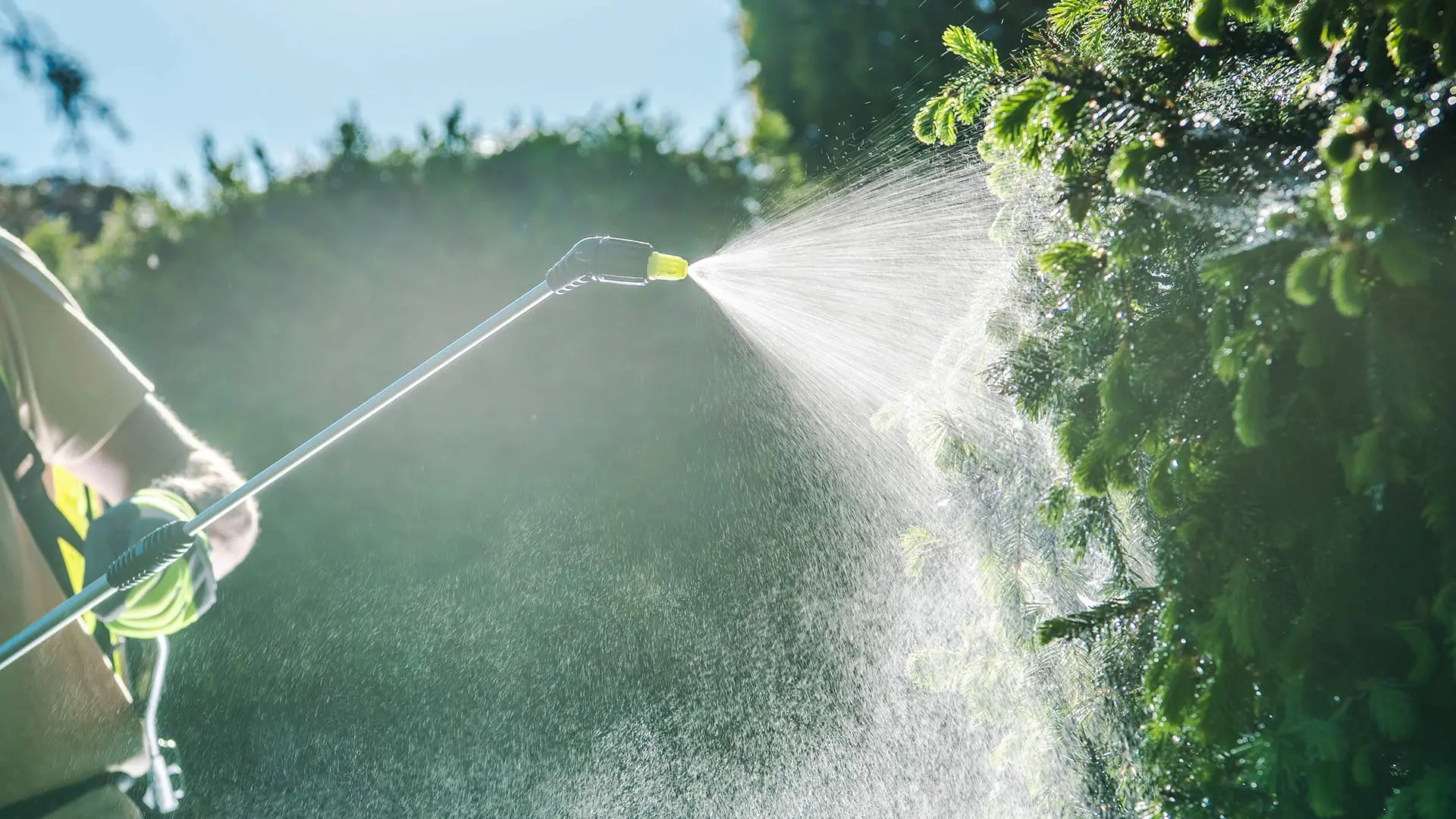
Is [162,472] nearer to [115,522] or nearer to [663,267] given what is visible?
[115,522]

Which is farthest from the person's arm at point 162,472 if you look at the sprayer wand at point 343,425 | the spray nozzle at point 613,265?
the spray nozzle at point 613,265

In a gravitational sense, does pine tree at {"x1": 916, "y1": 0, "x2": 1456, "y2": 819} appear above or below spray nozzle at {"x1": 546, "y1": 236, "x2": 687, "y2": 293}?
below

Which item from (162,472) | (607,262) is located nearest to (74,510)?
(162,472)

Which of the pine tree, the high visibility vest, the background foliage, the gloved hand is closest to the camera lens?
the pine tree

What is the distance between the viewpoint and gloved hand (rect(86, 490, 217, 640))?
82.4 inches

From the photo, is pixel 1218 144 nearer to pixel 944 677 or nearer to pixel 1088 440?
pixel 1088 440

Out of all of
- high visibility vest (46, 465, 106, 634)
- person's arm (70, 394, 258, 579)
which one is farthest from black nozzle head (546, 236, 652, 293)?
high visibility vest (46, 465, 106, 634)

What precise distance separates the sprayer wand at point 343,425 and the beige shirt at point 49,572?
0.30m

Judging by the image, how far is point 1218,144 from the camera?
161cm

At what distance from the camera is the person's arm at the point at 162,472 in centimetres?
261

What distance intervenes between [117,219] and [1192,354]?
8.38m

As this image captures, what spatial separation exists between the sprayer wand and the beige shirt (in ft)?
1.00

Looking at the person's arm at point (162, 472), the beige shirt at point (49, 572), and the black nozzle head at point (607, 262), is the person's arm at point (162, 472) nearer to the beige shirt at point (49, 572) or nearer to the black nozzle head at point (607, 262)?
the beige shirt at point (49, 572)

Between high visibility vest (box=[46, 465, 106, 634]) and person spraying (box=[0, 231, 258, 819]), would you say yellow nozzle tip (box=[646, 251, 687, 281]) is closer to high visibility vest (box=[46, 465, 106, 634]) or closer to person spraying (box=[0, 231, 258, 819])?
person spraying (box=[0, 231, 258, 819])
